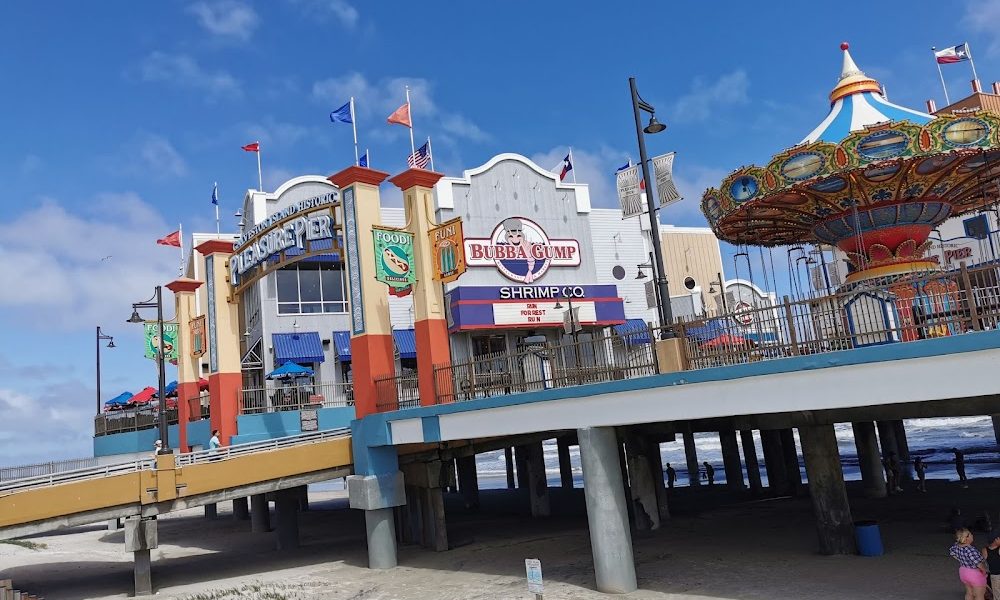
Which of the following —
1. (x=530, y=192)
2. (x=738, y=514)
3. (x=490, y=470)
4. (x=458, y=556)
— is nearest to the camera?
(x=458, y=556)

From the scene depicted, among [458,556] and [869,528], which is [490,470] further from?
[869,528]

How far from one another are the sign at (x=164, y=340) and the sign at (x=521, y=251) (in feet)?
44.2

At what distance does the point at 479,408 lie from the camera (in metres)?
17.8

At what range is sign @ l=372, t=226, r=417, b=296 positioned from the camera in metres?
21.2

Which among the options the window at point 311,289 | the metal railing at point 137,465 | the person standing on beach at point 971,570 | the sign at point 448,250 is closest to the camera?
the person standing on beach at point 971,570

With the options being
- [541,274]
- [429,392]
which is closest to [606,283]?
[541,274]

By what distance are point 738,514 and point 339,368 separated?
65.6 feet

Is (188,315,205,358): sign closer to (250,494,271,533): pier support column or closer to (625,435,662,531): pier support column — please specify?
(250,494,271,533): pier support column

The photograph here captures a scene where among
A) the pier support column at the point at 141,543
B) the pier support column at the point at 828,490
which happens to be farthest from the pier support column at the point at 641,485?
the pier support column at the point at 141,543

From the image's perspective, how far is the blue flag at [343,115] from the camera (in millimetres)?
→ 28969

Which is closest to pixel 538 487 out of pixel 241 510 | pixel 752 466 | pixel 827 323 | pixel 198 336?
pixel 752 466

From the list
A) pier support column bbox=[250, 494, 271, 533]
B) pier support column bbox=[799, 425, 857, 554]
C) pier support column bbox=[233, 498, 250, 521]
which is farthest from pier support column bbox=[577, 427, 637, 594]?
pier support column bbox=[233, 498, 250, 521]

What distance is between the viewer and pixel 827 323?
1235 cm

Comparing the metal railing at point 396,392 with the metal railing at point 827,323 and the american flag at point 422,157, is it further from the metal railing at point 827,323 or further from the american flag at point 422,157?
the american flag at point 422,157
